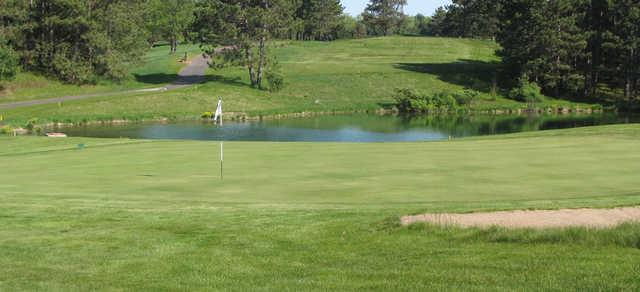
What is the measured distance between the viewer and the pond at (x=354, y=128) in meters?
53.3

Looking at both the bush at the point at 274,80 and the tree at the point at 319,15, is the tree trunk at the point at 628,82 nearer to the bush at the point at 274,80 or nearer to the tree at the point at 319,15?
the bush at the point at 274,80

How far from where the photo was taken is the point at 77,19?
72.3m

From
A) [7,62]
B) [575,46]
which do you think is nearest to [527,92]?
[575,46]

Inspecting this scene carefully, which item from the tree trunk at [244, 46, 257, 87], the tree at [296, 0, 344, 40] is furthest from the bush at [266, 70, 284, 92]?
the tree at [296, 0, 344, 40]

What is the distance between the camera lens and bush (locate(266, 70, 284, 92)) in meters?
81.2

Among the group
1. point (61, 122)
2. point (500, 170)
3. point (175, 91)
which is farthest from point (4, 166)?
point (175, 91)

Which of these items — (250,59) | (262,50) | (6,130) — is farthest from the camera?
(262,50)

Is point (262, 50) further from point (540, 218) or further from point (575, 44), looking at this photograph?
point (540, 218)

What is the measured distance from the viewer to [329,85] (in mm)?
88812

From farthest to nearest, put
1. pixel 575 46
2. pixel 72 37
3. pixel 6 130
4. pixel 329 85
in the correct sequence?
pixel 329 85, pixel 575 46, pixel 72 37, pixel 6 130

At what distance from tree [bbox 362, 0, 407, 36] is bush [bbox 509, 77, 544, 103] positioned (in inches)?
4300

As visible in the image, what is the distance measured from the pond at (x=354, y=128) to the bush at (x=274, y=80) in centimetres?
1191

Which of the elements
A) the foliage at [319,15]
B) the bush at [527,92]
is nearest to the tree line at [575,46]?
the bush at [527,92]

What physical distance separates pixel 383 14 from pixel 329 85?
111 m
